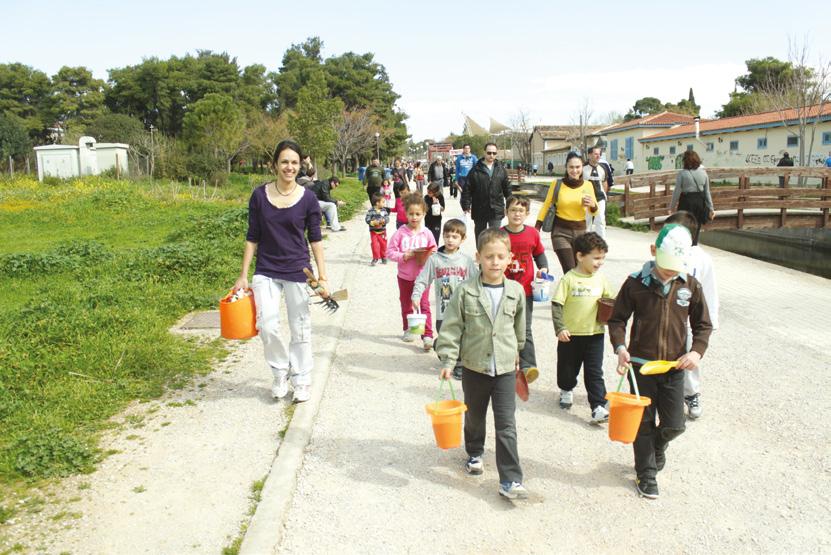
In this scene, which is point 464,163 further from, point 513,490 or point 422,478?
point 513,490

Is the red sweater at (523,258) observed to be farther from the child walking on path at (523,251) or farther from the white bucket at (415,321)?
the white bucket at (415,321)

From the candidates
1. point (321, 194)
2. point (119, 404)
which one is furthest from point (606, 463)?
point (321, 194)

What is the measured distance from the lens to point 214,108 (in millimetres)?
31422

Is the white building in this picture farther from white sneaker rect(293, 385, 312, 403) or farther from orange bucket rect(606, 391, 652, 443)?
orange bucket rect(606, 391, 652, 443)

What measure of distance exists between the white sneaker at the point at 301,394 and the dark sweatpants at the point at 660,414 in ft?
8.20

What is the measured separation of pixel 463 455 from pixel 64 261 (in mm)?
8517

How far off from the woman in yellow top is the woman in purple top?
2.70m

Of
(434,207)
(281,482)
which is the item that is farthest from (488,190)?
(281,482)

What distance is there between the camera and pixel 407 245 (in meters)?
6.52

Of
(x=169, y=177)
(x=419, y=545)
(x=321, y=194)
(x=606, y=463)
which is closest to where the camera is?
(x=419, y=545)

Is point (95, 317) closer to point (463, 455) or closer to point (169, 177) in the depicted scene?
point (463, 455)

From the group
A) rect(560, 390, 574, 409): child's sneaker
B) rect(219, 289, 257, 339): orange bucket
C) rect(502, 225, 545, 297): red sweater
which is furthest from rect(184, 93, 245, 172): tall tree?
rect(560, 390, 574, 409): child's sneaker

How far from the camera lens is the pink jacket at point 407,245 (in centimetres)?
646

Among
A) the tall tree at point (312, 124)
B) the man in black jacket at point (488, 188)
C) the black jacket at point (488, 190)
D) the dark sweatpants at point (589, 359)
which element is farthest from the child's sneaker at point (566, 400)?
the tall tree at point (312, 124)
